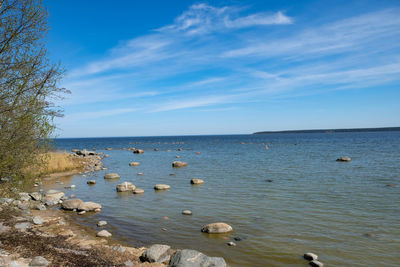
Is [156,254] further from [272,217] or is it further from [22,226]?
[272,217]

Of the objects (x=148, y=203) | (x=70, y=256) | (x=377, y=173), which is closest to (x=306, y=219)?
(x=148, y=203)

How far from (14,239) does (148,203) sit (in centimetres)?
938

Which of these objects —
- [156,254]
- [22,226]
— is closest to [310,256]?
[156,254]

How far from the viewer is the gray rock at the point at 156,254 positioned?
9281mm

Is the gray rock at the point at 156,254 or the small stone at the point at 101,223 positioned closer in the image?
the gray rock at the point at 156,254

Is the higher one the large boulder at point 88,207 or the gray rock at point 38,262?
the gray rock at point 38,262

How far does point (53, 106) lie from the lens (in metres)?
9.46

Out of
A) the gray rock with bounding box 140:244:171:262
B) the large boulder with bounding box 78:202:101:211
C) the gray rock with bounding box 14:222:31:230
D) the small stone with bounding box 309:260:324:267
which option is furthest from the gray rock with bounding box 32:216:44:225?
the small stone with bounding box 309:260:324:267

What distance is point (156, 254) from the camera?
9391 mm

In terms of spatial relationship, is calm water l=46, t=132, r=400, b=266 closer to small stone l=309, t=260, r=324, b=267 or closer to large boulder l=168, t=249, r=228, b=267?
small stone l=309, t=260, r=324, b=267

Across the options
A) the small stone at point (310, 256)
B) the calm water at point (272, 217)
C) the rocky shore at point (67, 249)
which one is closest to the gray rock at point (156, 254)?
the rocky shore at point (67, 249)

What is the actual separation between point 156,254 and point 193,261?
5.11 feet

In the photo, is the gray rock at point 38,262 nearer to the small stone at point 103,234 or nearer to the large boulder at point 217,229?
the small stone at point 103,234

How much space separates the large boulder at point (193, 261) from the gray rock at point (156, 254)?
510 mm
